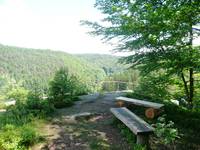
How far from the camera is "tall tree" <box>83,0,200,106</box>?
6562 millimetres

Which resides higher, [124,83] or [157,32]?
[157,32]

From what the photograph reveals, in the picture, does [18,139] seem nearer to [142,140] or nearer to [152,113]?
[142,140]

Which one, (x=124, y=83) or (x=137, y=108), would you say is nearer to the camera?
(x=137, y=108)

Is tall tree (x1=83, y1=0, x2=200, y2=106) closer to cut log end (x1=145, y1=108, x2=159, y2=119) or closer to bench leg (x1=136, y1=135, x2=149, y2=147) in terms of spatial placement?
cut log end (x1=145, y1=108, x2=159, y2=119)

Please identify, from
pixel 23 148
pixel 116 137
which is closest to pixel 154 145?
pixel 116 137

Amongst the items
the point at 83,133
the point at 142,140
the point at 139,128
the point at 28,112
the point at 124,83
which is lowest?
the point at 83,133

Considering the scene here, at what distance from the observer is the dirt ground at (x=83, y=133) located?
628cm

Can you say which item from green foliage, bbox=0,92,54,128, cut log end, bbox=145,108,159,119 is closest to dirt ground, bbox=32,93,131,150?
green foliage, bbox=0,92,54,128

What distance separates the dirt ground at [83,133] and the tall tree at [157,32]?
263 centimetres

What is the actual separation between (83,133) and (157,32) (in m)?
3.76

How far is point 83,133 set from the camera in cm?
720

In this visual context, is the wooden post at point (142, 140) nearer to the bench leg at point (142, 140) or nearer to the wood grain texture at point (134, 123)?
the bench leg at point (142, 140)

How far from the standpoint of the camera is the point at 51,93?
1438 cm

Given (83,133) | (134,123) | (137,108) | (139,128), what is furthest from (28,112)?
(139,128)
